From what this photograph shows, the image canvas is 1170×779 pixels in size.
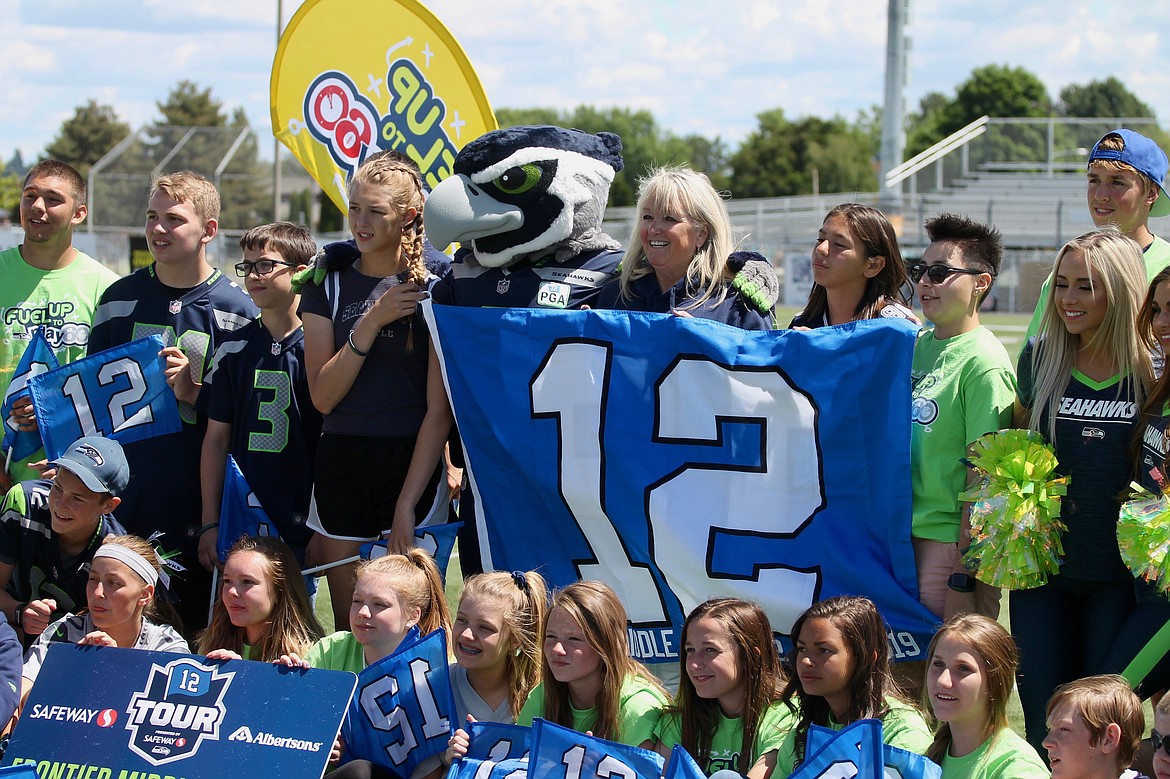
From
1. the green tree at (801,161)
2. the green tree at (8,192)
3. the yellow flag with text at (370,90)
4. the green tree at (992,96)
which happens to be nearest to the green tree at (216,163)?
the green tree at (8,192)

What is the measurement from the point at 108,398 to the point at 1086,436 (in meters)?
3.36

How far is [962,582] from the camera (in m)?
3.59

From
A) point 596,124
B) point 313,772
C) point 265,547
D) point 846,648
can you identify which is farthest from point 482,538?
point 596,124

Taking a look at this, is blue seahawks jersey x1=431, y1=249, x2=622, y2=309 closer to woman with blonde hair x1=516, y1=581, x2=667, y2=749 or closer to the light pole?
woman with blonde hair x1=516, y1=581, x2=667, y2=749

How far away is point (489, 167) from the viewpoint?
168 inches

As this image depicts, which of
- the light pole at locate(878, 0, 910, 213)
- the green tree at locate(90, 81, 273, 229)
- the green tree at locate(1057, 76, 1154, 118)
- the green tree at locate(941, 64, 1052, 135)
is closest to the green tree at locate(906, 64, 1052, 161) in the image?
the green tree at locate(941, 64, 1052, 135)

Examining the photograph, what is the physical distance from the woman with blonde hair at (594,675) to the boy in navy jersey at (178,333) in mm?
1796

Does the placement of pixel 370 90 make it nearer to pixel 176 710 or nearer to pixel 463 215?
pixel 463 215

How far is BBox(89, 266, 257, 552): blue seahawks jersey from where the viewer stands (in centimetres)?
472

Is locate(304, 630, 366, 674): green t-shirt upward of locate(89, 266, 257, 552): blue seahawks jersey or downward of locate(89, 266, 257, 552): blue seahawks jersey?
downward

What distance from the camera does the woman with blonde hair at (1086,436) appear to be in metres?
3.45

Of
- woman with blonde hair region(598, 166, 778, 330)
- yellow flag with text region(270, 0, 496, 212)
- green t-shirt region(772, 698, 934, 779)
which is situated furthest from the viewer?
yellow flag with text region(270, 0, 496, 212)

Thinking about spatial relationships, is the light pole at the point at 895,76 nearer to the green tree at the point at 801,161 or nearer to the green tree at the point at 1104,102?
the green tree at the point at 801,161

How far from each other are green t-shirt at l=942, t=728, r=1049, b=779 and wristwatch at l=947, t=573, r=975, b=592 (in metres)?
0.51
